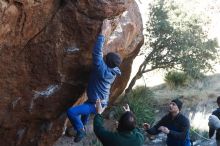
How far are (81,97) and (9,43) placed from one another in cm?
212

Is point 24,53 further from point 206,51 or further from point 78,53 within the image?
point 206,51

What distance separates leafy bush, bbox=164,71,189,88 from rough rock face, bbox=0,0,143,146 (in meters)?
8.58

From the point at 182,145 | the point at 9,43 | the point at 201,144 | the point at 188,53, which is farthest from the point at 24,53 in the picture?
the point at 188,53

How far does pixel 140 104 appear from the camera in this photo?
1539 cm

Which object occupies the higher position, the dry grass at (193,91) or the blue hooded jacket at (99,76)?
the blue hooded jacket at (99,76)

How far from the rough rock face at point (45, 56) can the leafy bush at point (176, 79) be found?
8.58m

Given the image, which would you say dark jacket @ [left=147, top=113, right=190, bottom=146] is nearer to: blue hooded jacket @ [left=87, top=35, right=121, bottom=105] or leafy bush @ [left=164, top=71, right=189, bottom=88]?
blue hooded jacket @ [left=87, top=35, right=121, bottom=105]

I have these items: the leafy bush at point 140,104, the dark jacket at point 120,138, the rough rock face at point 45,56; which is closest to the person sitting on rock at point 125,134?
the dark jacket at point 120,138

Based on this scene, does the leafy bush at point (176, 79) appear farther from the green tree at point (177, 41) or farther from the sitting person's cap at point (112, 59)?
the sitting person's cap at point (112, 59)

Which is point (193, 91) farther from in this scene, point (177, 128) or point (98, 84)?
point (177, 128)

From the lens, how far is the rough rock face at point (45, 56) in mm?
7785

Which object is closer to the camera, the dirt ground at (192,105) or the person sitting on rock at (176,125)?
the person sitting on rock at (176,125)

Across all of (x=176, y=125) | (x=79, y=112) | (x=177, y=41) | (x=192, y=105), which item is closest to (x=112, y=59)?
(x=79, y=112)

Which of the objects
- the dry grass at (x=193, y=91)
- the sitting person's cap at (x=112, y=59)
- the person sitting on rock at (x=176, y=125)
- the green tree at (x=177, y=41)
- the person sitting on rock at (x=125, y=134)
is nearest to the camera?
the person sitting on rock at (x=125, y=134)
